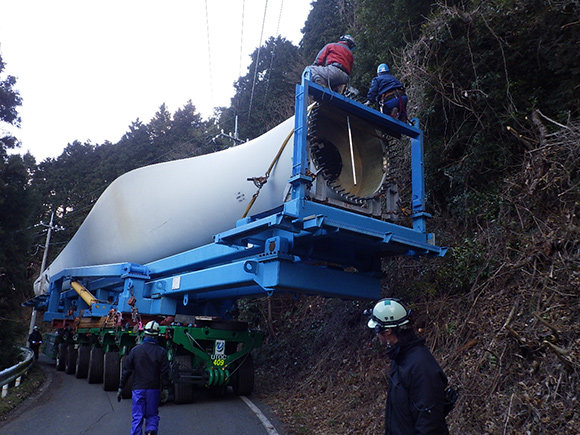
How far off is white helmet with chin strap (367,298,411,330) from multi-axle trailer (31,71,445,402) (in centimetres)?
168

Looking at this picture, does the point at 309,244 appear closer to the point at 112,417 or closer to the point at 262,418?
the point at 262,418

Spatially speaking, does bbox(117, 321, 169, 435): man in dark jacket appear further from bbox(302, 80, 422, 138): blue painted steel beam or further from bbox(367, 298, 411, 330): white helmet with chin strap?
bbox(302, 80, 422, 138): blue painted steel beam

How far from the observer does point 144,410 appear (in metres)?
5.11

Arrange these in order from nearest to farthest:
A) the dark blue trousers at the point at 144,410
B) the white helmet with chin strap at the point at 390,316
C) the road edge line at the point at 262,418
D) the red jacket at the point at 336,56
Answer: the white helmet with chin strap at the point at 390,316, the dark blue trousers at the point at 144,410, the red jacket at the point at 336,56, the road edge line at the point at 262,418

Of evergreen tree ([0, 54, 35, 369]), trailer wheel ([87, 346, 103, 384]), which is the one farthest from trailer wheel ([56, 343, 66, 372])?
trailer wheel ([87, 346, 103, 384])

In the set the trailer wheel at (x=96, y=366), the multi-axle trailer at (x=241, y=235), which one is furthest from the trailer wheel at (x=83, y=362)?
the trailer wheel at (x=96, y=366)

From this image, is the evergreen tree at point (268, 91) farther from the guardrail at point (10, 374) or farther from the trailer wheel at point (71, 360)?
the guardrail at point (10, 374)

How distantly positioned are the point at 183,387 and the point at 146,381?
256 centimetres

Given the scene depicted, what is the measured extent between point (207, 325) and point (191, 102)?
3922cm

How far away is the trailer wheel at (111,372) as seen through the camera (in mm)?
9141

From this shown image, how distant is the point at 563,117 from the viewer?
6.90m

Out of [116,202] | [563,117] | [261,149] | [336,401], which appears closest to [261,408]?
[336,401]

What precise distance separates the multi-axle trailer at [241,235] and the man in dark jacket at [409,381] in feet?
5.78

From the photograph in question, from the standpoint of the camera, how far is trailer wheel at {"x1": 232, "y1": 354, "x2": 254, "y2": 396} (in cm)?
827
